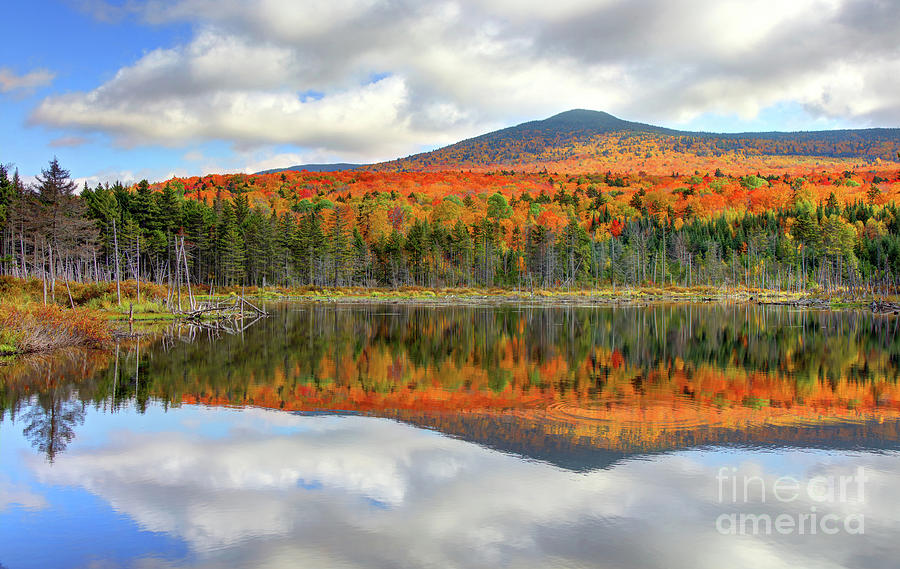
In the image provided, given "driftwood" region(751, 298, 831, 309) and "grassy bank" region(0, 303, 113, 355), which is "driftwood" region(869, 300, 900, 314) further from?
"grassy bank" region(0, 303, 113, 355)

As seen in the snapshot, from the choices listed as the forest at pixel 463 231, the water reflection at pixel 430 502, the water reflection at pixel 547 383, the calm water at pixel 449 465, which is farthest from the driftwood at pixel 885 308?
the water reflection at pixel 430 502

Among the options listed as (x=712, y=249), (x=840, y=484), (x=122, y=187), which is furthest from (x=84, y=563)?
(x=712, y=249)

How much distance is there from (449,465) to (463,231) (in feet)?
327

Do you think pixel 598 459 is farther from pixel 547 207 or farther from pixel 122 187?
pixel 547 207

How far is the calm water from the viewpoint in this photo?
7688 mm

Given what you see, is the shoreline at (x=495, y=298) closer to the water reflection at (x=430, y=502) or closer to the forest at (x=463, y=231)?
the forest at (x=463, y=231)

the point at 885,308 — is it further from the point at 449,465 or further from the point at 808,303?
the point at 449,465

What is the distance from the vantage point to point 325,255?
326 ft

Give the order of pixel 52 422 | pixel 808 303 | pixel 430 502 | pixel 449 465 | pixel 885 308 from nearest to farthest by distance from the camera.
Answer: pixel 430 502 < pixel 449 465 < pixel 52 422 < pixel 885 308 < pixel 808 303

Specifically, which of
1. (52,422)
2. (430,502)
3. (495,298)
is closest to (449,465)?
(430,502)

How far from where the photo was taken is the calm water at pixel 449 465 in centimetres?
769

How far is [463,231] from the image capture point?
110m

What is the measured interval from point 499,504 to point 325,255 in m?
93.1

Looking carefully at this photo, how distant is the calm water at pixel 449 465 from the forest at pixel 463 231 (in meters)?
37.7
